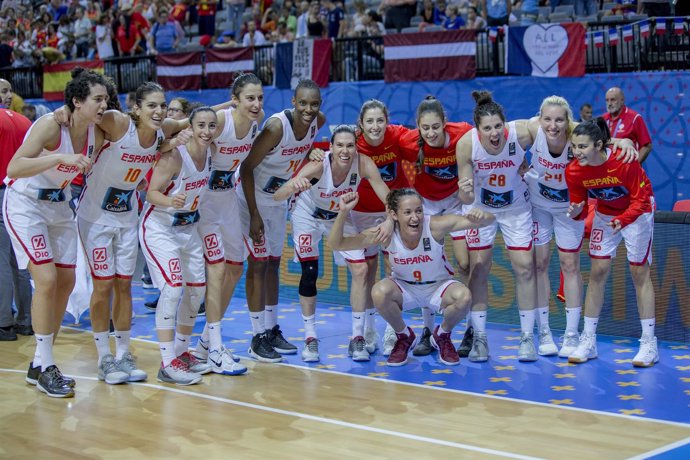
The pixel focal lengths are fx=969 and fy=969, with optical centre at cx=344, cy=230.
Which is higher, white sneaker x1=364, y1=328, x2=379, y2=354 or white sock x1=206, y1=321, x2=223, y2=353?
white sock x1=206, y1=321, x2=223, y2=353

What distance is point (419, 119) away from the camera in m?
7.20

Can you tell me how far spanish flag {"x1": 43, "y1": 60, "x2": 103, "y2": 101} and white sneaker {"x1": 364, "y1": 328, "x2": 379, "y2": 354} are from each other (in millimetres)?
13445

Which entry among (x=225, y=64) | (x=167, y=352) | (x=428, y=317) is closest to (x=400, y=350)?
(x=428, y=317)

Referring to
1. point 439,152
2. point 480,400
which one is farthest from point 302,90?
point 480,400

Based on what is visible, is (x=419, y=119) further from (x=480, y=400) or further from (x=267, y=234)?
(x=480, y=400)

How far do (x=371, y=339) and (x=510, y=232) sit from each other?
1417mm

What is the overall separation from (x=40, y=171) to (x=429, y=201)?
119 inches

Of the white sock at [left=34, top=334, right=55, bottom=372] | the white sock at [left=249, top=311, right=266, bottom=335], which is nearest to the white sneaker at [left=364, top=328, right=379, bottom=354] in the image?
the white sock at [left=249, top=311, right=266, bottom=335]

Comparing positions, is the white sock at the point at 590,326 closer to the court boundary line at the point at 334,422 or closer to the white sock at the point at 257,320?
the court boundary line at the point at 334,422

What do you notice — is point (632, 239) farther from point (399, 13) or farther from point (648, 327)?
point (399, 13)

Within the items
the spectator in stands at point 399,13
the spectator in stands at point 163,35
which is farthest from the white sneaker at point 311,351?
the spectator in stands at point 163,35

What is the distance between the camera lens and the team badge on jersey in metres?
6.65

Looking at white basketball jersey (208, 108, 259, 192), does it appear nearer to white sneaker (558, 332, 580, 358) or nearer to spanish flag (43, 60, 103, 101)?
white sneaker (558, 332, 580, 358)

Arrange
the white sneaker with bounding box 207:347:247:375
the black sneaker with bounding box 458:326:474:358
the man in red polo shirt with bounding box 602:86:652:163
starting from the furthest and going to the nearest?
the man in red polo shirt with bounding box 602:86:652:163 < the black sneaker with bounding box 458:326:474:358 < the white sneaker with bounding box 207:347:247:375
